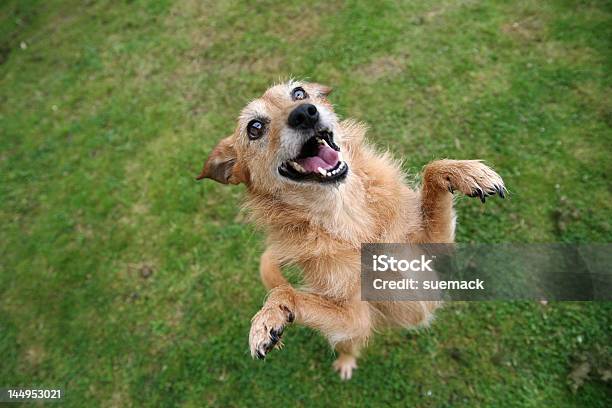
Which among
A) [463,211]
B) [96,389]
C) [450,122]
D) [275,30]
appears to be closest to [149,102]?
[275,30]

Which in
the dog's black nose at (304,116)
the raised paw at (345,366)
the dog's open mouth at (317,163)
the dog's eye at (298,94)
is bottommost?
the raised paw at (345,366)

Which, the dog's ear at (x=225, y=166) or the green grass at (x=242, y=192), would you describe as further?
the green grass at (x=242, y=192)

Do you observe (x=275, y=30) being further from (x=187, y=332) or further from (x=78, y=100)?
(x=187, y=332)

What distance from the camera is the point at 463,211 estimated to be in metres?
4.42

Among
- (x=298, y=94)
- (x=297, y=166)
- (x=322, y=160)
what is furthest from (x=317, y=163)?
(x=298, y=94)

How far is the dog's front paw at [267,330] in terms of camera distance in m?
2.56

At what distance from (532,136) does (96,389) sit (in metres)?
5.81

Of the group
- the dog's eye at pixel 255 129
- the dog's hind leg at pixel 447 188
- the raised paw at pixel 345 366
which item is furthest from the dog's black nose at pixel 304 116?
the raised paw at pixel 345 366

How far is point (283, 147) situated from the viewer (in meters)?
2.81

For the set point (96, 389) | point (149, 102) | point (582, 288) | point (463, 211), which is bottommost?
point (96, 389)

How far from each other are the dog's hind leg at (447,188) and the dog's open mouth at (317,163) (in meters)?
0.71

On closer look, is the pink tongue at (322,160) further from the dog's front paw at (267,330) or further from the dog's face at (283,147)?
the dog's front paw at (267,330)

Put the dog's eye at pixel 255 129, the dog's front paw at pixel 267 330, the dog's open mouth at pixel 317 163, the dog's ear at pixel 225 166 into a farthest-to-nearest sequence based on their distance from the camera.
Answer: the dog's ear at pixel 225 166, the dog's eye at pixel 255 129, the dog's open mouth at pixel 317 163, the dog's front paw at pixel 267 330

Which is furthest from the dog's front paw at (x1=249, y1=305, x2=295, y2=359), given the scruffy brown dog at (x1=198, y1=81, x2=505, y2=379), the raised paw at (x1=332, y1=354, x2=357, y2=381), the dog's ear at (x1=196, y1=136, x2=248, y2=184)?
the raised paw at (x1=332, y1=354, x2=357, y2=381)
